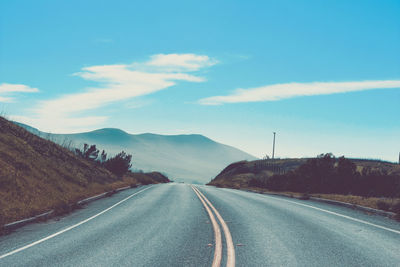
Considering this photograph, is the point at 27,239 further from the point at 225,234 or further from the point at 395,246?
the point at 395,246

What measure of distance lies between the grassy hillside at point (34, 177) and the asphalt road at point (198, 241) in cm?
230

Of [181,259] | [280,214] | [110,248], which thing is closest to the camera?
[181,259]

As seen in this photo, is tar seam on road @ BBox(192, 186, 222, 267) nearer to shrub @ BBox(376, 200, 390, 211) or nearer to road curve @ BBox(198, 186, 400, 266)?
road curve @ BBox(198, 186, 400, 266)

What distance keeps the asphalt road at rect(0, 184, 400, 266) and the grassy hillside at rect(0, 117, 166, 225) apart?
2.30m

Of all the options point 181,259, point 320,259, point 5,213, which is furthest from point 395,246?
point 5,213

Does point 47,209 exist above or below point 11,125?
below

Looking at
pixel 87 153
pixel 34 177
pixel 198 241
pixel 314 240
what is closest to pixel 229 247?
pixel 198 241

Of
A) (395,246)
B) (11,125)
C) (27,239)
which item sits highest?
(11,125)

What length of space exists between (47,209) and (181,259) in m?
9.23

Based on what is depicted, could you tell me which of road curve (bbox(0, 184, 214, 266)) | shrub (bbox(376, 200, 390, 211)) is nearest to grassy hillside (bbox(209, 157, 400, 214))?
shrub (bbox(376, 200, 390, 211))

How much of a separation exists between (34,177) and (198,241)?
1362 centimetres

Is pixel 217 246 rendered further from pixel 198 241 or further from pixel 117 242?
pixel 117 242

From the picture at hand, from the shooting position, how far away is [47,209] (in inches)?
539

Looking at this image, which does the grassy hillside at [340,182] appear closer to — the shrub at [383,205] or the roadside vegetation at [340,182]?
the roadside vegetation at [340,182]
